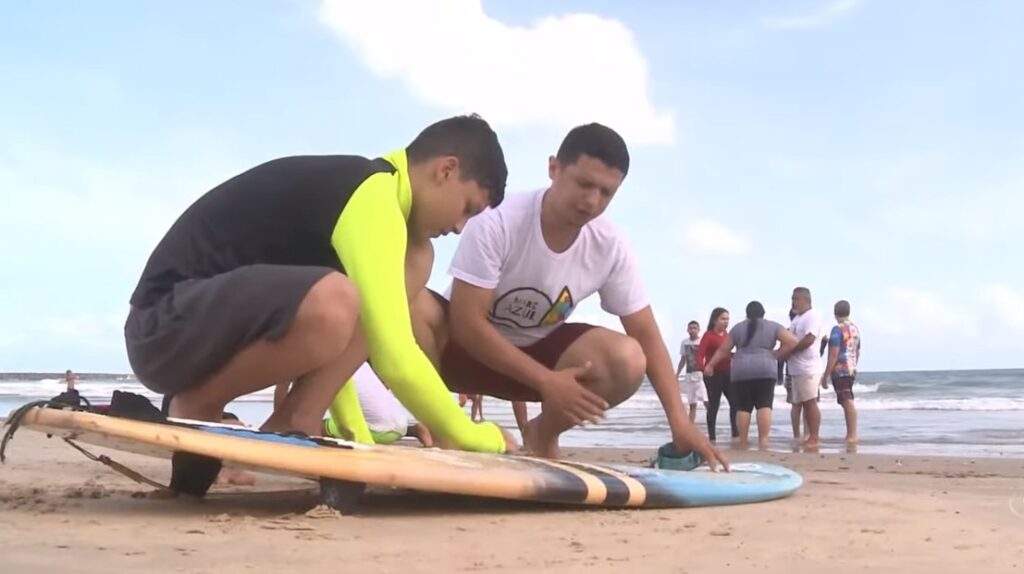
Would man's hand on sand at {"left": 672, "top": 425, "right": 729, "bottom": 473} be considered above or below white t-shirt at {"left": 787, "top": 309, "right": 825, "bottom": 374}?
below

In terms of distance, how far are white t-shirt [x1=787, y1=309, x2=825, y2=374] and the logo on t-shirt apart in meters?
5.07

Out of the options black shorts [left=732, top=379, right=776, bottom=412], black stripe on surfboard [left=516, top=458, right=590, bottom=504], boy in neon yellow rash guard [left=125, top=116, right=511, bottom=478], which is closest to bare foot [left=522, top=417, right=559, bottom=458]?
boy in neon yellow rash guard [left=125, top=116, right=511, bottom=478]

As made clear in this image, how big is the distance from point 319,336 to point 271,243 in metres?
0.33

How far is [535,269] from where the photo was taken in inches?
142

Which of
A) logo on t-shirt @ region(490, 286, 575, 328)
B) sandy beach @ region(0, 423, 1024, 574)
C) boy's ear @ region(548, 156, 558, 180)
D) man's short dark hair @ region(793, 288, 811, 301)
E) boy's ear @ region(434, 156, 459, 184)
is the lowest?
sandy beach @ region(0, 423, 1024, 574)

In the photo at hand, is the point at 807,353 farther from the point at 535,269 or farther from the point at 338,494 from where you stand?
the point at 338,494

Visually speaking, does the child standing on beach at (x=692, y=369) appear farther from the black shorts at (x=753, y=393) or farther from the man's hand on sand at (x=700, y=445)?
the man's hand on sand at (x=700, y=445)

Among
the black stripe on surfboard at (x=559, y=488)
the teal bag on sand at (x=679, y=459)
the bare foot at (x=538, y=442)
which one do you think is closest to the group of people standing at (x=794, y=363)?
the bare foot at (x=538, y=442)

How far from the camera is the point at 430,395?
260 cm

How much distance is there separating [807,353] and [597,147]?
5.50 metres

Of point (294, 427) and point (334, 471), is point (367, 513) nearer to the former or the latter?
point (334, 471)

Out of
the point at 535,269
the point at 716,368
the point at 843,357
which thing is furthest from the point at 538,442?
the point at 716,368

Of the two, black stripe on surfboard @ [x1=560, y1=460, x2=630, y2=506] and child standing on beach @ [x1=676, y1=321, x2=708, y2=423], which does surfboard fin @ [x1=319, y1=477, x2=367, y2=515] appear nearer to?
black stripe on surfboard @ [x1=560, y1=460, x2=630, y2=506]

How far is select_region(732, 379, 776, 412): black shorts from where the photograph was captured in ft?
26.6
